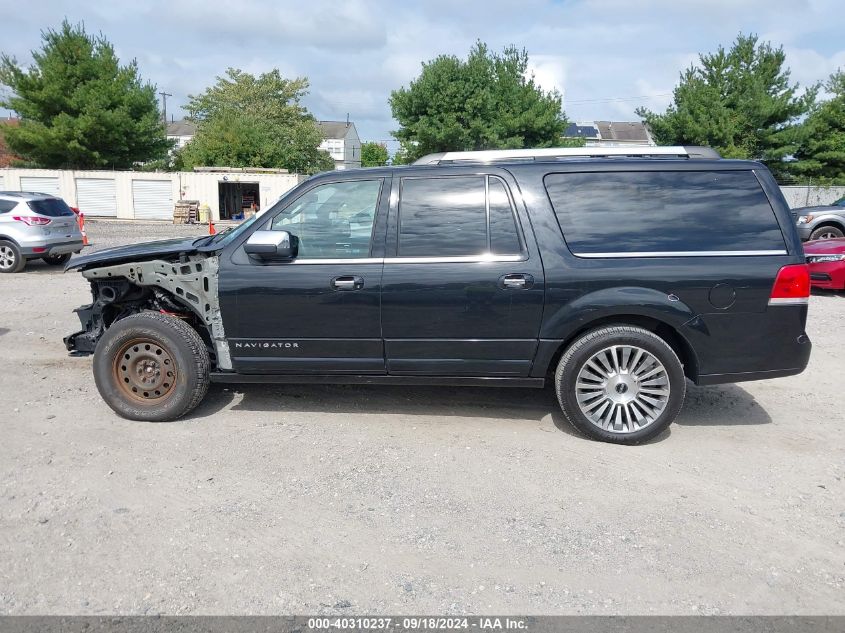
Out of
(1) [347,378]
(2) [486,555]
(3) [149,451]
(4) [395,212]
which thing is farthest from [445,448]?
(3) [149,451]

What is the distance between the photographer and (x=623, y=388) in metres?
4.31

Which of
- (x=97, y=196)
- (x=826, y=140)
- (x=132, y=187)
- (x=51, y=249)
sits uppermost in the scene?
(x=826, y=140)

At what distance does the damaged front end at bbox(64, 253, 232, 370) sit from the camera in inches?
178

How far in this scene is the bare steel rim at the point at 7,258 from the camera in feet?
40.5

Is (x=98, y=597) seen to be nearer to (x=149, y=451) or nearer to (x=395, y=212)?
(x=149, y=451)

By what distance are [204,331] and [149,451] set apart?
41.1 inches

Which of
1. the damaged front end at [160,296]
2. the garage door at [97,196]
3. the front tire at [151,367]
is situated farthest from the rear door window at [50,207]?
the garage door at [97,196]

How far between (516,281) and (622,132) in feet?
275

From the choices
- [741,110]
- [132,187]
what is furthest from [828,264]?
[132,187]

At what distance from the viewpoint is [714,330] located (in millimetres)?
4207

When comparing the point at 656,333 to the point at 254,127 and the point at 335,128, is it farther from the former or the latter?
the point at 335,128

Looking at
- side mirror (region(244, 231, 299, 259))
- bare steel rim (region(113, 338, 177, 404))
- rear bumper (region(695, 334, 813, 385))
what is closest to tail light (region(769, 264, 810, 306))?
rear bumper (region(695, 334, 813, 385))

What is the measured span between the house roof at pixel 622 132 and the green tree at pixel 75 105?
5793cm

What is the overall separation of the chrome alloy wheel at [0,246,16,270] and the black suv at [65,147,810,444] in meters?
9.88
